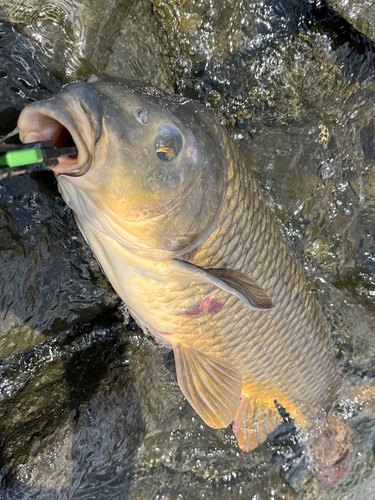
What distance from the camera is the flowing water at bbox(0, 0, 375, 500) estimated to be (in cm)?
220

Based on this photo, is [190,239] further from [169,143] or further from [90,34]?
[90,34]

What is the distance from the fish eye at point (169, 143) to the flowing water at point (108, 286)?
0.83m

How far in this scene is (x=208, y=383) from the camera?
2.48m

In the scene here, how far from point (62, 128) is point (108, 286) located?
4.82 feet

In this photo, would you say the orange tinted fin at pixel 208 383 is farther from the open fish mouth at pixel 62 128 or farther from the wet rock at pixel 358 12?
the wet rock at pixel 358 12

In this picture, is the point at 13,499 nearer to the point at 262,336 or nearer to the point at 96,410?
the point at 96,410

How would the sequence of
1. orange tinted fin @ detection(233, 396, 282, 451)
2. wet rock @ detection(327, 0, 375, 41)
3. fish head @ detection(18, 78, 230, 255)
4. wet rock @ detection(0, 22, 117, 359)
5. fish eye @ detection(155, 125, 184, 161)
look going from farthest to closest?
orange tinted fin @ detection(233, 396, 282, 451), wet rock @ detection(327, 0, 375, 41), wet rock @ detection(0, 22, 117, 359), fish eye @ detection(155, 125, 184, 161), fish head @ detection(18, 78, 230, 255)

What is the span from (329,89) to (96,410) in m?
3.01

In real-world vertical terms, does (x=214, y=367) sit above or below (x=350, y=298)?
below

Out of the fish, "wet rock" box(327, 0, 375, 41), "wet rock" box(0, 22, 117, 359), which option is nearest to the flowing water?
"wet rock" box(0, 22, 117, 359)

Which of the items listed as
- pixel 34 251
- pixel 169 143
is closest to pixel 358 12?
pixel 169 143

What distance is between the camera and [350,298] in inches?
160

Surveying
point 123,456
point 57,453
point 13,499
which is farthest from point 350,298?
point 13,499

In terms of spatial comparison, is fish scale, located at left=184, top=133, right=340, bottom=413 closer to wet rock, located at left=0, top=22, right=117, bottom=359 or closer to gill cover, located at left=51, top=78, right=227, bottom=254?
gill cover, located at left=51, top=78, right=227, bottom=254
